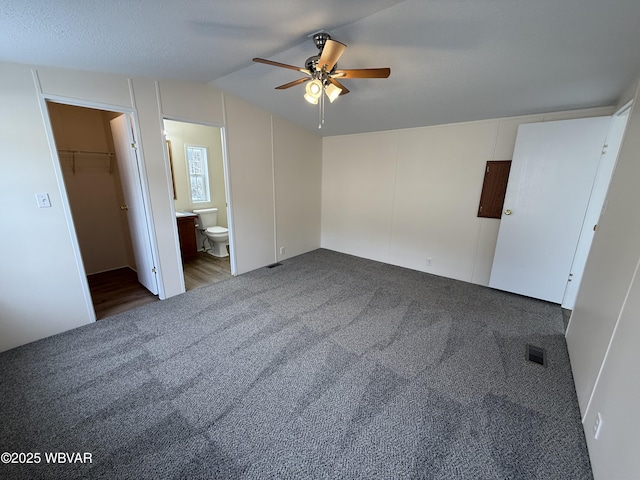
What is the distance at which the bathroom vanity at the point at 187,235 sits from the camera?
170 inches

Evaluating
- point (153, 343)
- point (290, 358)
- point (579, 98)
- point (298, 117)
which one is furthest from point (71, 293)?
point (579, 98)

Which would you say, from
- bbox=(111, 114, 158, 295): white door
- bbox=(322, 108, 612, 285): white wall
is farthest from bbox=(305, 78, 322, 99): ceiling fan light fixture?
bbox=(322, 108, 612, 285): white wall

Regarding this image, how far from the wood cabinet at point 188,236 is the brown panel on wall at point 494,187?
4.59 meters

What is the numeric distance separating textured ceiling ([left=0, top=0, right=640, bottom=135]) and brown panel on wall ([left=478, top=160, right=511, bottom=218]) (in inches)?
25.8

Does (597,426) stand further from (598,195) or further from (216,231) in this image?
(216,231)

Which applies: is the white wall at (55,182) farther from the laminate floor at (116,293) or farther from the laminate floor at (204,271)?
the laminate floor at (204,271)

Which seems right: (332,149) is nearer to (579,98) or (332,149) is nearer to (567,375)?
(579,98)

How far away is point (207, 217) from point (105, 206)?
1465mm

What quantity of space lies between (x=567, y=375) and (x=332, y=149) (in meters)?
4.27

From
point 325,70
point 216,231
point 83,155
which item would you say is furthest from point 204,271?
point 325,70

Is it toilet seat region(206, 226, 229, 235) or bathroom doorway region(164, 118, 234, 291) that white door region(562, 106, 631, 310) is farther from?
toilet seat region(206, 226, 229, 235)

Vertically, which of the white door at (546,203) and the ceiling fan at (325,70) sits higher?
the ceiling fan at (325,70)

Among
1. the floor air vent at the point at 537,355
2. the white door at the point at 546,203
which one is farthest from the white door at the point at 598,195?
the floor air vent at the point at 537,355

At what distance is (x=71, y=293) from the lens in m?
2.38
